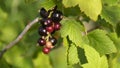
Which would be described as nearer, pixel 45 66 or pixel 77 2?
pixel 77 2

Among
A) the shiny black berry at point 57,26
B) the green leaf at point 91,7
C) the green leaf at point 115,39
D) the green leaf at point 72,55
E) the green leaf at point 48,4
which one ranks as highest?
the green leaf at point 48,4

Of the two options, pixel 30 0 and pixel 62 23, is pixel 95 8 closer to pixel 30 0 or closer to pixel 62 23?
pixel 62 23

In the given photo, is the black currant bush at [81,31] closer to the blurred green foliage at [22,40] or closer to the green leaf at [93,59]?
the green leaf at [93,59]

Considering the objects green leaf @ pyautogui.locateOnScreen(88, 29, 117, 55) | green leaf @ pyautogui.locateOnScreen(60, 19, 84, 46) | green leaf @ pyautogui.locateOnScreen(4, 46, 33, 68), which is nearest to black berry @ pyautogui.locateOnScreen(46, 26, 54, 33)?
green leaf @ pyautogui.locateOnScreen(60, 19, 84, 46)

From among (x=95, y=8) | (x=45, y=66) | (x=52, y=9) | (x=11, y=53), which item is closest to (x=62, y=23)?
(x=52, y=9)

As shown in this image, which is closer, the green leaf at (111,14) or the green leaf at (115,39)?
the green leaf at (111,14)

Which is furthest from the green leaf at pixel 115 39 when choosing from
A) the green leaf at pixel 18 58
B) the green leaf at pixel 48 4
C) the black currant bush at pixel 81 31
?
the green leaf at pixel 18 58

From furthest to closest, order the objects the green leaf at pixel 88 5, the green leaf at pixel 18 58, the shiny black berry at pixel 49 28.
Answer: the green leaf at pixel 18 58, the shiny black berry at pixel 49 28, the green leaf at pixel 88 5
